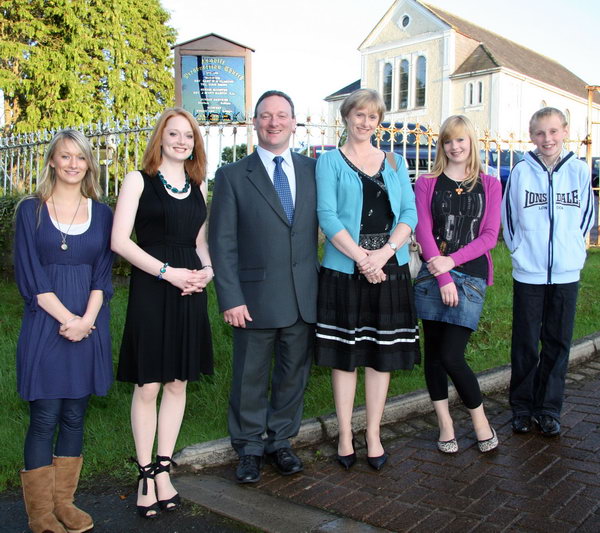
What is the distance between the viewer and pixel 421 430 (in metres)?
4.20

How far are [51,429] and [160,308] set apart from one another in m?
0.76

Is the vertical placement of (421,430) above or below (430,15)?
below

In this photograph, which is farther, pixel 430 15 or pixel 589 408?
pixel 430 15

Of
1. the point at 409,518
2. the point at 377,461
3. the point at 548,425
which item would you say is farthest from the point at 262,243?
the point at 548,425

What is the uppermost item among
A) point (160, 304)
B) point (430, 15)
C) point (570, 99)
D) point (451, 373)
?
point (430, 15)

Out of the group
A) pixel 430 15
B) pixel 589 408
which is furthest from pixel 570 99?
pixel 589 408

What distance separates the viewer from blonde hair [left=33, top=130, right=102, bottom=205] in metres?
2.99

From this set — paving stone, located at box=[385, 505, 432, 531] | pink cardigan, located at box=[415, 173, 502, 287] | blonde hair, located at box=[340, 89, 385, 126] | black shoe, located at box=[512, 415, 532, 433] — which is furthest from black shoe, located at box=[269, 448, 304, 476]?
blonde hair, located at box=[340, 89, 385, 126]

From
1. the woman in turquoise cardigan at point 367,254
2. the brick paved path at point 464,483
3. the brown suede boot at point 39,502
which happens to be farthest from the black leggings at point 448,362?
the brown suede boot at point 39,502

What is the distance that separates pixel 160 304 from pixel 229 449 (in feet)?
3.69

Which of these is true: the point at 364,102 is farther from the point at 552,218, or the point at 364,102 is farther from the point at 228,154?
the point at 228,154

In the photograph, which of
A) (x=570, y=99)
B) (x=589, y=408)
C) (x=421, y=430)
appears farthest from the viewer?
(x=570, y=99)

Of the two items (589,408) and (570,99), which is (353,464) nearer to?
(589,408)

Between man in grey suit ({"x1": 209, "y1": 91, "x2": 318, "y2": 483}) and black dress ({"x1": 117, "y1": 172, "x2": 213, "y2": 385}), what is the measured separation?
26 cm
